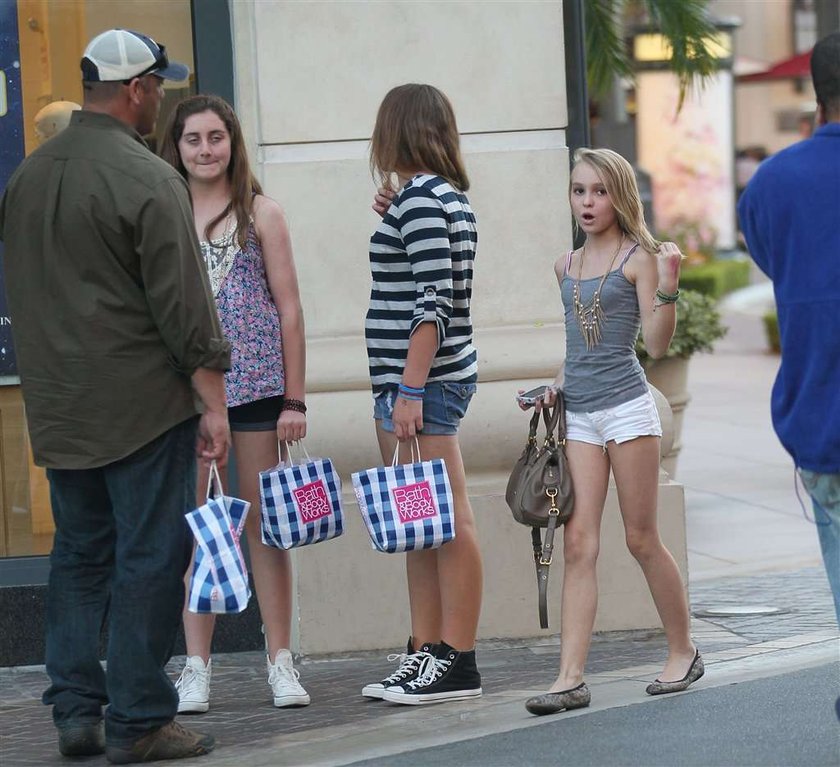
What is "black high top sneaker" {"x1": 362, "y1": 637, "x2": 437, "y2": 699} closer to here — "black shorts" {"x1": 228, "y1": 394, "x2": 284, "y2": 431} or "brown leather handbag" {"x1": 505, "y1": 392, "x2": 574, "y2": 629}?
"brown leather handbag" {"x1": 505, "y1": 392, "x2": 574, "y2": 629}

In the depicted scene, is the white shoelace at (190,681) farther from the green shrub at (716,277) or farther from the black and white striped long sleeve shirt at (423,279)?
the green shrub at (716,277)

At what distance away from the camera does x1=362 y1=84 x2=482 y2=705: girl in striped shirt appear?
5086mm

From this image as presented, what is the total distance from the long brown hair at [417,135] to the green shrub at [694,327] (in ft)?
13.2

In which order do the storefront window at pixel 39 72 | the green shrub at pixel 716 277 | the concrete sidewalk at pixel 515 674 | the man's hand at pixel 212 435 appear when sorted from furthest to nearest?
the green shrub at pixel 716 277, the storefront window at pixel 39 72, the concrete sidewalk at pixel 515 674, the man's hand at pixel 212 435

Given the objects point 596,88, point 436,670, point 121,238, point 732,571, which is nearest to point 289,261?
point 121,238

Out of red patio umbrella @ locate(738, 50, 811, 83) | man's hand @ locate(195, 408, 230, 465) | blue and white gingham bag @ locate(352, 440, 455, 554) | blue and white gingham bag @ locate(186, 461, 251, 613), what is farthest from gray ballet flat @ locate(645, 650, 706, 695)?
red patio umbrella @ locate(738, 50, 811, 83)

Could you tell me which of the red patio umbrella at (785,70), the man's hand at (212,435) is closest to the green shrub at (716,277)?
the red patio umbrella at (785,70)

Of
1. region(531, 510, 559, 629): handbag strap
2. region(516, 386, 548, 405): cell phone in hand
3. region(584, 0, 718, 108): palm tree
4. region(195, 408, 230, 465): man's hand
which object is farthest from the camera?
region(584, 0, 718, 108): palm tree

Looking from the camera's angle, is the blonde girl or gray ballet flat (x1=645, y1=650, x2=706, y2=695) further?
gray ballet flat (x1=645, y1=650, x2=706, y2=695)

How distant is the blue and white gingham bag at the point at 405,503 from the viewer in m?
5.11

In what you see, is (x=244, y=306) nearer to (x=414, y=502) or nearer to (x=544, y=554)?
(x=414, y=502)

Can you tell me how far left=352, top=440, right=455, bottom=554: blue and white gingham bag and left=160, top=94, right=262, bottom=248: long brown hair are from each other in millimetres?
880

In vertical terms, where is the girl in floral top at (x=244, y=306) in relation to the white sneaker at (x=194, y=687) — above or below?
above

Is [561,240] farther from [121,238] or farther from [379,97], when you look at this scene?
[121,238]
